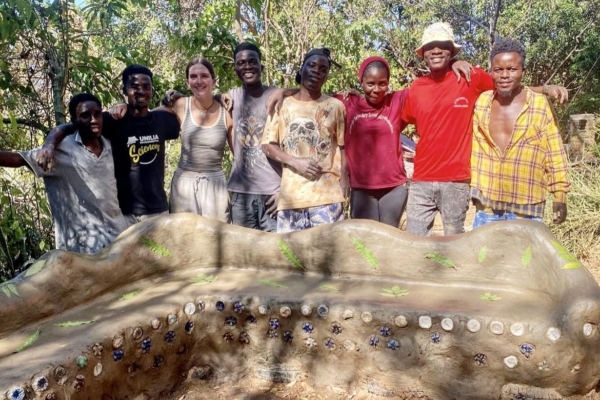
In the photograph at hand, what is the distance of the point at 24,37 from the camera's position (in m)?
3.55

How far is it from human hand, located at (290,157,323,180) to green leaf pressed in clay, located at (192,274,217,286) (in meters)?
0.76

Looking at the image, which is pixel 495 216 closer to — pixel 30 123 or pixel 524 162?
pixel 524 162

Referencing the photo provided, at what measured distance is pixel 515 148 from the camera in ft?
9.56

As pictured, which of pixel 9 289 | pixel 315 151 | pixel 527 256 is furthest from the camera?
pixel 315 151

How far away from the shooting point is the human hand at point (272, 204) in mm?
3465

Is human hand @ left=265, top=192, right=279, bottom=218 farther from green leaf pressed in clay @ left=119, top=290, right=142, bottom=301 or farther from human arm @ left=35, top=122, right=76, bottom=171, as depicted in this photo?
human arm @ left=35, top=122, right=76, bottom=171

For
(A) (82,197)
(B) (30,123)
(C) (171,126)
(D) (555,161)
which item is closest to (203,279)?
(A) (82,197)

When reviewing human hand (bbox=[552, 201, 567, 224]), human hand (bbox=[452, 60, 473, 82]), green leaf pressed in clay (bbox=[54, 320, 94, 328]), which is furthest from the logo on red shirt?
green leaf pressed in clay (bbox=[54, 320, 94, 328])

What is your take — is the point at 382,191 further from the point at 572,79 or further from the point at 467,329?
the point at 572,79

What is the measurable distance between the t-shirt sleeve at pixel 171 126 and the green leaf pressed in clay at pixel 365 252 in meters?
1.28

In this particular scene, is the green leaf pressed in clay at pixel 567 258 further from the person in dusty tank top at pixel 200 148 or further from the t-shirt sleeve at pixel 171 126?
the t-shirt sleeve at pixel 171 126

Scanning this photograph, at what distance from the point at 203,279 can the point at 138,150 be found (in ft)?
2.71

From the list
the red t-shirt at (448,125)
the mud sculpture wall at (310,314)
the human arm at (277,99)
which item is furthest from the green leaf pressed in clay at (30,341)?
the red t-shirt at (448,125)

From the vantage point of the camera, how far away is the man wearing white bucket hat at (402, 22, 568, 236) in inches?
122
